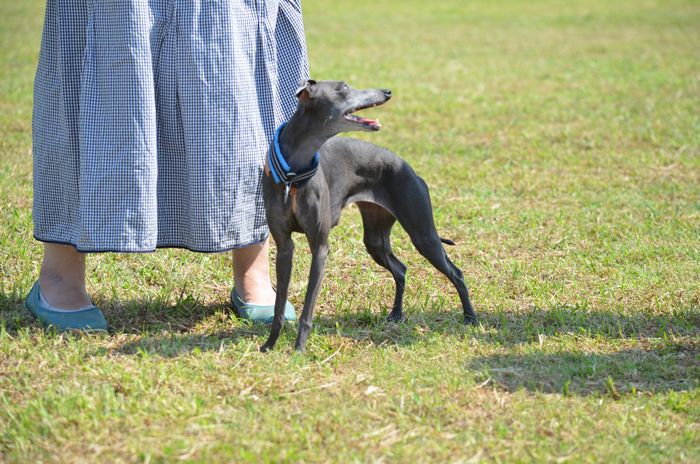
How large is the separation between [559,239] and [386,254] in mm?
1583

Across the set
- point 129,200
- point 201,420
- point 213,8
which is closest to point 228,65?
point 213,8

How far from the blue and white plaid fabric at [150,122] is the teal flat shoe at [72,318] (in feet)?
1.09

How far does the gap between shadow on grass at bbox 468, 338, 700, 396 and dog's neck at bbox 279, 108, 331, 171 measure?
3.54ft

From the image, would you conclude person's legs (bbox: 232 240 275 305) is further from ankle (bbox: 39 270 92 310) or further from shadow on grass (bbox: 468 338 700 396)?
shadow on grass (bbox: 468 338 700 396)

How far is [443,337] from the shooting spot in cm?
382

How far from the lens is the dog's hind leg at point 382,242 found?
13.3ft

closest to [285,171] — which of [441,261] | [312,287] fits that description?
[312,287]

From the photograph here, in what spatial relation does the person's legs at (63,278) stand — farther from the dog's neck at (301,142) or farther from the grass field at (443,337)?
the dog's neck at (301,142)

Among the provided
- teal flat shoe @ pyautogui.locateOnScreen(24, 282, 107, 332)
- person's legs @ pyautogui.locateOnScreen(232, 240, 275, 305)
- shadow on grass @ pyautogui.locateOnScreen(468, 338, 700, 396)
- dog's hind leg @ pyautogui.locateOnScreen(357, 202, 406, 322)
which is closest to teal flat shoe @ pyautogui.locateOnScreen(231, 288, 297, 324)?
person's legs @ pyautogui.locateOnScreen(232, 240, 275, 305)

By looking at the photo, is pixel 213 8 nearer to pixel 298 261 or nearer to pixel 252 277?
pixel 252 277

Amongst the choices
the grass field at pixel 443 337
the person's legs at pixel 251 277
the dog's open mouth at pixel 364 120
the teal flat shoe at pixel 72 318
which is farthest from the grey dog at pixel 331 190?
the teal flat shoe at pixel 72 318

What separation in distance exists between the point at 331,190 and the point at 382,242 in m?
0.59

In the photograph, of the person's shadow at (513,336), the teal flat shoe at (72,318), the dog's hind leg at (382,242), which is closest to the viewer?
the person's shadow at (513,336)

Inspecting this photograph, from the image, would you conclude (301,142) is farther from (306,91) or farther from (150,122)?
(150,122)
